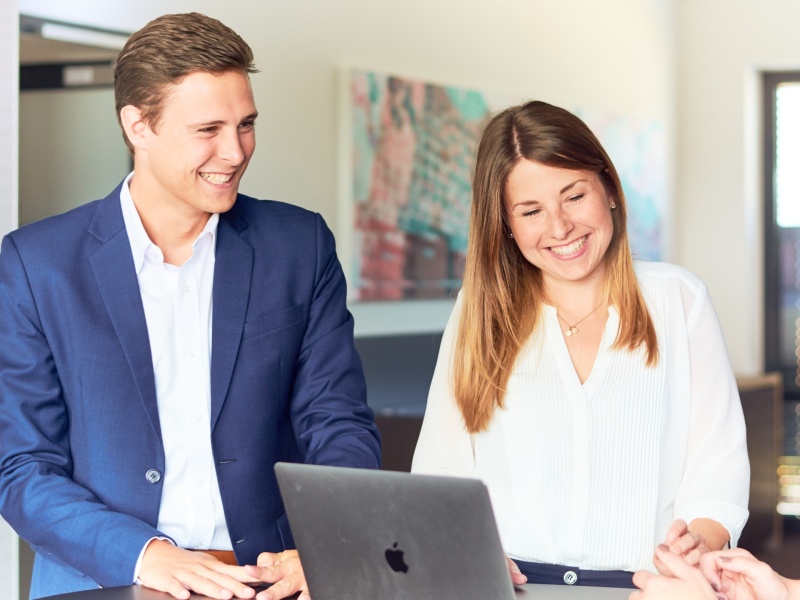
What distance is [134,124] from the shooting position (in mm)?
1877

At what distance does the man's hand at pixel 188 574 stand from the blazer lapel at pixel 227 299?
248mm

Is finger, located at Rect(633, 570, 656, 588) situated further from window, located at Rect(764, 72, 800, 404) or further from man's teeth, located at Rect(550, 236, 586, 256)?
window, located at Rect(764, 72, 800, 404)

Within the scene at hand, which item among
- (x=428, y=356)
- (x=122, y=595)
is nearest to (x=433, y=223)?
(x=428, y=356)

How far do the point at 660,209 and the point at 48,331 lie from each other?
20.4 feet

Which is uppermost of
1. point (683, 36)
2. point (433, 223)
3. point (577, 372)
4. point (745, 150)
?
point (683, 36)

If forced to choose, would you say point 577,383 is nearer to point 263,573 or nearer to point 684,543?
point 684,543

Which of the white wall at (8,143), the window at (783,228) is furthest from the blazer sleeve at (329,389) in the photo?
the window at (783,228)

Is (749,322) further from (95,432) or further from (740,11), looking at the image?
(95,432)

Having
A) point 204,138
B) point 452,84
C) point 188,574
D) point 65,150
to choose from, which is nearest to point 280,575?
point 188,574

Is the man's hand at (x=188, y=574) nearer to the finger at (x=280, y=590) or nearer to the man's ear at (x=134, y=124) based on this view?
the finger at (x=280, y=590)

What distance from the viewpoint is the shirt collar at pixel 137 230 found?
6.27ft

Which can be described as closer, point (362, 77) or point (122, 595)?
point (122, 595)

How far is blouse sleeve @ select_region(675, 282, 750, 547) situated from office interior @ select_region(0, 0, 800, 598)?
64.7 inches

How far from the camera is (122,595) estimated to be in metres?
1.60
